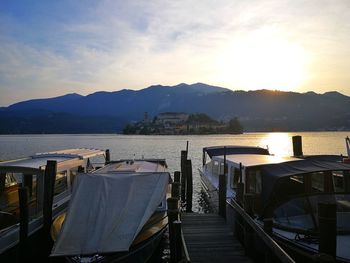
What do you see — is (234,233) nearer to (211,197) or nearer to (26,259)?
(26,259)

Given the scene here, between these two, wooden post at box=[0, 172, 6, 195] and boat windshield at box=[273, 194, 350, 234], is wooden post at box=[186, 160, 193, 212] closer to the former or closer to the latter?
wooden post at box=[0, 172, 6, 195]

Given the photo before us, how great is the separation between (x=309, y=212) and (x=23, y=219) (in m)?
8.98

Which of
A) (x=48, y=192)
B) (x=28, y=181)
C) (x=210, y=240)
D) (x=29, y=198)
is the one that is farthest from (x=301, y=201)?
(x=28, y=181)

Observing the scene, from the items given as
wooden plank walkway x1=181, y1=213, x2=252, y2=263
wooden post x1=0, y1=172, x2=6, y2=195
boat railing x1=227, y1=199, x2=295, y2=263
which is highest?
wooden post x1=0, y1=172, x2=6, y2=195

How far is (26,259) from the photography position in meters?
14.1

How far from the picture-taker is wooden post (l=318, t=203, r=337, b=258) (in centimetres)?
877

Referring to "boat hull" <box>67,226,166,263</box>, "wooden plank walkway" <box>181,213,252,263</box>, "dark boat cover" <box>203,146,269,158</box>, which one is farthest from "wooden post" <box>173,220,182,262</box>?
"dark boat cover" <box>203,146,269,158</box>

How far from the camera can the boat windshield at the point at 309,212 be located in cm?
1104

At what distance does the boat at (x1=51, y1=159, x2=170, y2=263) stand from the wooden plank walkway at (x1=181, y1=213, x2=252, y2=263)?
4.44ft

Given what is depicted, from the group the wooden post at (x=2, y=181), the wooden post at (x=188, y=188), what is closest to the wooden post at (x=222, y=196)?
the wooden post at (x=188, y=188)

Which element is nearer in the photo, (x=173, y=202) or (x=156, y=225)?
(x=173, y=202)

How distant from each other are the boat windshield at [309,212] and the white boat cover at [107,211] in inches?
169

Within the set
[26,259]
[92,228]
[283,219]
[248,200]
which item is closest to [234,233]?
[248,200]

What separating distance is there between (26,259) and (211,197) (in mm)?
12514
